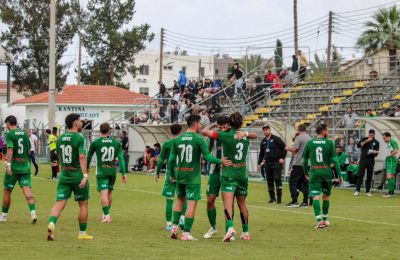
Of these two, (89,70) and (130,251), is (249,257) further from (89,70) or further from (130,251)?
(89,70)

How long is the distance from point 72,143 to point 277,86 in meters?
31.4

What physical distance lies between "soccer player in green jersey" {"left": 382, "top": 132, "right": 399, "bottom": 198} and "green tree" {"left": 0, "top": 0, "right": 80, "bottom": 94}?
2394 inches

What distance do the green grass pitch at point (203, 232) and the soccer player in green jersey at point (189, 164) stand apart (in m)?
0.46

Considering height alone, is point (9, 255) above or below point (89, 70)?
below

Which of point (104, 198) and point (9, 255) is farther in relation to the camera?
point (104, 198)

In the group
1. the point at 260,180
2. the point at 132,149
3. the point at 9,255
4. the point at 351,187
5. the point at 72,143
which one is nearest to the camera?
the point at 9,255

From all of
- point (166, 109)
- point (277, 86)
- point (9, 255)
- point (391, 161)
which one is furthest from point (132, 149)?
point (9, 255)

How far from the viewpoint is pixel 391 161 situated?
28922 millimetres

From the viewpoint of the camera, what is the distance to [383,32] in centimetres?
5647

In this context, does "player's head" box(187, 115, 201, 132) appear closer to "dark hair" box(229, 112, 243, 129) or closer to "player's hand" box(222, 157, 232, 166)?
"dark hair" box(229, 112, 243, 129)

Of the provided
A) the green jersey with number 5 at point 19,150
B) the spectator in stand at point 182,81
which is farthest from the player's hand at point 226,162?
the spectator in stand at point 182,81

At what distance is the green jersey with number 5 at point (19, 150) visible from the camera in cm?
1862

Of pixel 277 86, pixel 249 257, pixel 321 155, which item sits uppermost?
pixel 277 86

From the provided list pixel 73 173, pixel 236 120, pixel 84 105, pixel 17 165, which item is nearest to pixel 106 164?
pixel 17 165
